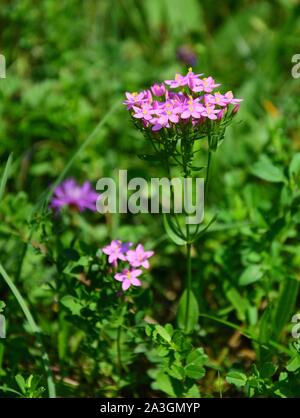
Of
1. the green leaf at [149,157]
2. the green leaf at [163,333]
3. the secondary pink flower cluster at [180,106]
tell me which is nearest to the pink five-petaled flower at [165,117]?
the secondary pink flower cluster at [180,106]

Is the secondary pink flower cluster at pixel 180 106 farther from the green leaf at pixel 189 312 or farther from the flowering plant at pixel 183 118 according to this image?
the green leaf at pixel 189 312

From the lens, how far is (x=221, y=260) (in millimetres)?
2279

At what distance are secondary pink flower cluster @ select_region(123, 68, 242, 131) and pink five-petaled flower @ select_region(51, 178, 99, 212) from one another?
0.81 meters

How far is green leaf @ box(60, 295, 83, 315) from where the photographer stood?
1.88 metres

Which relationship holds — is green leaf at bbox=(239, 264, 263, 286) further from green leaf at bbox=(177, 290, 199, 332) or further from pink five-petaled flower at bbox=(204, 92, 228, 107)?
pink five-petaled flower at bbox=(204, 92, 228, 107)

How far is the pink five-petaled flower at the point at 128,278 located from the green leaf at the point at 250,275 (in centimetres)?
50

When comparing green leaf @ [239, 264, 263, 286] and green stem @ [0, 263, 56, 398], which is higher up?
green leaf @ [239, 264, 263, 286]

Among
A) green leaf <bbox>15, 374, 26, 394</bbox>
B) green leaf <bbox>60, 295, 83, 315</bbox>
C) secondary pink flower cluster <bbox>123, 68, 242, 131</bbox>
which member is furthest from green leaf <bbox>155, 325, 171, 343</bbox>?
secondary pink flower cluster <bbox>123, 68, 242, 131</bbox>

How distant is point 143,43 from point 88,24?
386 mm

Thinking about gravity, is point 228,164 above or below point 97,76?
below

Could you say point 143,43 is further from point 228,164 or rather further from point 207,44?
point 228,164

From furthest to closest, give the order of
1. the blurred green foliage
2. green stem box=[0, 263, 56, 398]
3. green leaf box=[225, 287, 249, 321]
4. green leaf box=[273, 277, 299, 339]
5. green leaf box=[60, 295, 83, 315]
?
green leaf box=[225, 287, 249, 321], green leaf box=[273, 277, 299, 339], the blurred green foliage, green leaf box=[60, 295, 83, 315], green stem box=[0, 263, 56, 398]

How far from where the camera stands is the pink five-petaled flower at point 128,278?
1783 millimetres
